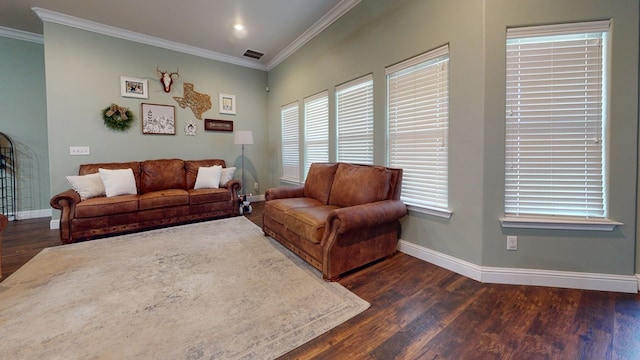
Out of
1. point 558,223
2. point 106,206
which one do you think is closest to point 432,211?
point 558,223

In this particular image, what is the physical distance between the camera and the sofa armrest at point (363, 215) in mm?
2062

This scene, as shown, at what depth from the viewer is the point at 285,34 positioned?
4.10m

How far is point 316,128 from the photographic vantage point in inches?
162

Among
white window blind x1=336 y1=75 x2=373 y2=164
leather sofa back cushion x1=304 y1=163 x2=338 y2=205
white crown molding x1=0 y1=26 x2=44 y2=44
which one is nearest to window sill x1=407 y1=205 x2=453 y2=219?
white window blind x1=336 y1=75 x2=373 y2=164

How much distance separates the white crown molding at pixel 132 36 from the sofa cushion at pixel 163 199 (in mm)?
2653

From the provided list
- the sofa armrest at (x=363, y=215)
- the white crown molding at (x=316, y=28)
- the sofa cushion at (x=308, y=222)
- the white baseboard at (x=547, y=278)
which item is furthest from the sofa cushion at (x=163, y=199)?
the white baseboard at (x=547, y=278)

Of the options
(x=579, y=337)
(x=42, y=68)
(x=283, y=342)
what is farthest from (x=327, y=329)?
(x=42, y=68)

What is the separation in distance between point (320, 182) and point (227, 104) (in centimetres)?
314

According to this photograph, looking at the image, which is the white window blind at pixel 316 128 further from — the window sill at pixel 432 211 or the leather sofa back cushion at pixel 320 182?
the window sill at pixel 432 211

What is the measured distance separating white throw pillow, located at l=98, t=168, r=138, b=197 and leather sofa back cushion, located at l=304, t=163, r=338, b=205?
8.73 ft

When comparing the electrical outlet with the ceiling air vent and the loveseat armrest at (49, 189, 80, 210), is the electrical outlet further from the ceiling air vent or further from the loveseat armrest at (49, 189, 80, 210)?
the ceiling air vent

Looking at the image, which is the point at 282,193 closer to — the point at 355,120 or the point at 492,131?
the point at 355,120

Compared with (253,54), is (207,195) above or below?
below

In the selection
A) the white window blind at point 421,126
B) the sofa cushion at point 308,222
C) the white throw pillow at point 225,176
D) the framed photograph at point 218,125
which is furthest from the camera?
the framed photograph at point 218,125
